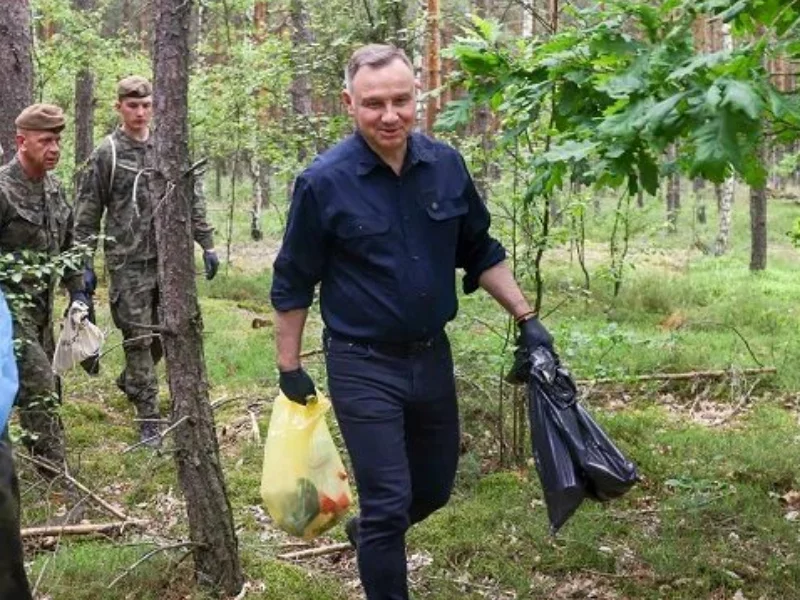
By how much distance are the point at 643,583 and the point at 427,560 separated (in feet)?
3.53

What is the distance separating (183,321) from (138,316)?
10.5ft

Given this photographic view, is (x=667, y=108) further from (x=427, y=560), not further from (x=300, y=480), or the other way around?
(x=427, y=560)

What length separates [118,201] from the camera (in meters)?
7.12

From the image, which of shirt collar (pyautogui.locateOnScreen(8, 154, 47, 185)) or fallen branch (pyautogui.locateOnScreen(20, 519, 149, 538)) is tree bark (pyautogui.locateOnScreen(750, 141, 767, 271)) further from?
fallen branch (pyautogui.locateOnScreen(20, 519, 149, 538))

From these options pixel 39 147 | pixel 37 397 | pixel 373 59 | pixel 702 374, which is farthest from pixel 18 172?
pixel 702 374

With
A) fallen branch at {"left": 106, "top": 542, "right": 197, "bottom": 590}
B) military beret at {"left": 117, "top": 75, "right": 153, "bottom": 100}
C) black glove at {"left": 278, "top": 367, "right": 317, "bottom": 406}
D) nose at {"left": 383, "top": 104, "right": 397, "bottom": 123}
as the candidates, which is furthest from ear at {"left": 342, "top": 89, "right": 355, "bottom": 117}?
military beret at {"left": 117, "top": 75, "right": 153, "bottom": 100}

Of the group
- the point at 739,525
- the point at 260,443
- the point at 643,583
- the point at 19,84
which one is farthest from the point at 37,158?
the point at 739,525

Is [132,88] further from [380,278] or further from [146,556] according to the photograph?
[380,278]

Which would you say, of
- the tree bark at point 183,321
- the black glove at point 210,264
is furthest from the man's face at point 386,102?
the black glove at point 210,264

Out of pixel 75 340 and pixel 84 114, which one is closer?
pixel 75 340

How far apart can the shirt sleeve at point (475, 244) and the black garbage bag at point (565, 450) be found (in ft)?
1.53

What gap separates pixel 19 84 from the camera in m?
7.17

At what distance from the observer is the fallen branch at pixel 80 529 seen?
199 inches

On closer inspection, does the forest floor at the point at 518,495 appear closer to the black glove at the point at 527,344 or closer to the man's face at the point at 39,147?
the black glove at the point at 527,344
